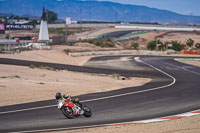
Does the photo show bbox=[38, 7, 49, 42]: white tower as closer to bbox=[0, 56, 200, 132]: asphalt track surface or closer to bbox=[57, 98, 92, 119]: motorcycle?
bbox=[0, 56, 200, 132]: asphalt track surface

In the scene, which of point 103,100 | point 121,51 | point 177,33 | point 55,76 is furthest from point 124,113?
point 177,33

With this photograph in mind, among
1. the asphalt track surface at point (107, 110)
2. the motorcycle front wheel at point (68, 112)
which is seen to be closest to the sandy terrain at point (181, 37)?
the asphalt track surface at point (107, 110)

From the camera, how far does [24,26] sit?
138m

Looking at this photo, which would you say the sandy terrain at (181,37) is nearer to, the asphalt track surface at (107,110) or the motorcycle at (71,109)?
the asphalt track surface at (107,110)

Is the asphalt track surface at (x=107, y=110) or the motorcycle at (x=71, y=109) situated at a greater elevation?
the motorcycle at (x=71, y=109)

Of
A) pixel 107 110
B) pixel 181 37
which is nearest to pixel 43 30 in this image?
pixel 181 37

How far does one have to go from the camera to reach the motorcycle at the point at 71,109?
15562mm

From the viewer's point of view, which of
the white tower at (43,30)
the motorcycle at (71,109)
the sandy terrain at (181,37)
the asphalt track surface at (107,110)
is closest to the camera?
the asphalt track surface at (107,110)

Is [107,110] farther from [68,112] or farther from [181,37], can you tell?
[181,37]

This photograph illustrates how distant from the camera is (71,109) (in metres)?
15.8

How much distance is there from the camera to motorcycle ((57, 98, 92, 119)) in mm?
15562

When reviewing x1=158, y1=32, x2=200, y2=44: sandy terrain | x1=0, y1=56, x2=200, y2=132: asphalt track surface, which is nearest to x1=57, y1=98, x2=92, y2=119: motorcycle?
x1=0, y1=56, x2=200, y2=132: asphalt track surface

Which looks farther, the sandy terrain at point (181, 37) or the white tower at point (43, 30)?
the sandy terrain at point (181, 37)

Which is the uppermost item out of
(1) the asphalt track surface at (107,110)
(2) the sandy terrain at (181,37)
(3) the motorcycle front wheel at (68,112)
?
(2) the sandy terrain at (181,37)
